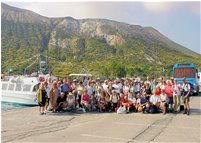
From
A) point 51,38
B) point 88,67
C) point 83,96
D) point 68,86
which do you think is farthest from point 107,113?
point 51,38

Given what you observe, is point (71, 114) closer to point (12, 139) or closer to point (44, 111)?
point (44, 111)

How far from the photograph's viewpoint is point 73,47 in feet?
482

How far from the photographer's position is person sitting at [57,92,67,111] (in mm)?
15438

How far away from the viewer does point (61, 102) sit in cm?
1550

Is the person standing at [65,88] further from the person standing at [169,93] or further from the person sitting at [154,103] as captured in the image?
the person standing at [169,93]

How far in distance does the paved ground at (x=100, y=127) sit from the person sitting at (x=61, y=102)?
886mm

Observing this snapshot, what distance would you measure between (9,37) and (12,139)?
14024 cm

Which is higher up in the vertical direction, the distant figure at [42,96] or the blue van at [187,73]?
the blue van at [187,73]

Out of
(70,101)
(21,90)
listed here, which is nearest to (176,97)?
(70,101)

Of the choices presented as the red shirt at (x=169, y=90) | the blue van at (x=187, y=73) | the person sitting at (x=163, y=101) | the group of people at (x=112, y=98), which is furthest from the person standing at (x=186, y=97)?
the blue van at (x=187, y=73)

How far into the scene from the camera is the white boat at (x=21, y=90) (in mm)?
27266

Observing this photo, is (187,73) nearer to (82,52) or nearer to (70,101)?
(70,101)

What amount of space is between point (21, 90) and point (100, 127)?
18265 millimetres

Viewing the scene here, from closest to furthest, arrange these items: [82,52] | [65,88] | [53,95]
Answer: [53,95] < [65,88] < [82,52]
